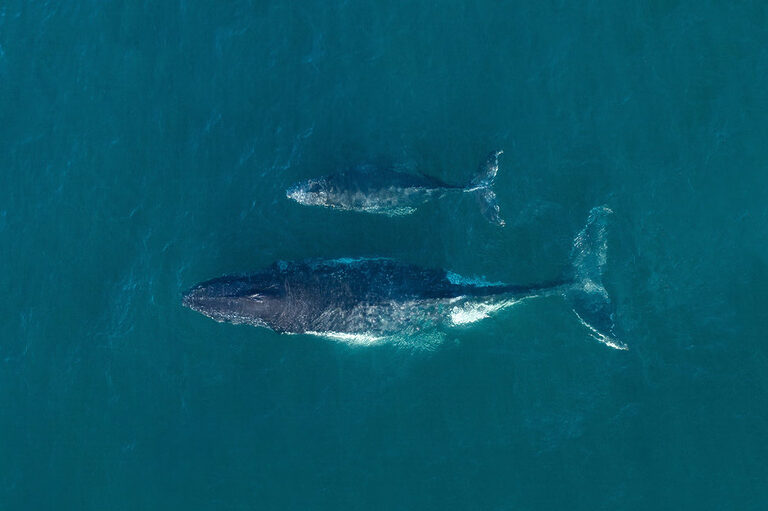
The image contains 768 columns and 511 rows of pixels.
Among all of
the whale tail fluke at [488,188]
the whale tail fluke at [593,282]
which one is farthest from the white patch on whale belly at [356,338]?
the whale tail fluke at [593,282]

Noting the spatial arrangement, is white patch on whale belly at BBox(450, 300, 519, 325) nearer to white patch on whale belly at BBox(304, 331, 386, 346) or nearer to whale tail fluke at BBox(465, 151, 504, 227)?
white patch on whale belly at BBox(304, 331, 386, 346)

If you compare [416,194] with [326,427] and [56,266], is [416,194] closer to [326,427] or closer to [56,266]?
[326,427]

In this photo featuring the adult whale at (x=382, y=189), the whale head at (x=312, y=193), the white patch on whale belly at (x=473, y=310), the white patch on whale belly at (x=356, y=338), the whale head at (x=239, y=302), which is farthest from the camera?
the whale head at (x=312, y=193)

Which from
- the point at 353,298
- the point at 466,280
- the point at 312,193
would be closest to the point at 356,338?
A: the point at 353,298

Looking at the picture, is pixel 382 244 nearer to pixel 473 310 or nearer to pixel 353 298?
pixel 353 298

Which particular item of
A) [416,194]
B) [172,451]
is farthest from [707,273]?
[172,451]

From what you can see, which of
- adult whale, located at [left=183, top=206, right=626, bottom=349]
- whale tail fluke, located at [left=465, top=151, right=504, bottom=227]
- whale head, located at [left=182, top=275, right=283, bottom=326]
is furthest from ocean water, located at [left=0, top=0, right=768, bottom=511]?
whale head, located at [left=182, top=275, right=283, bottom=326]

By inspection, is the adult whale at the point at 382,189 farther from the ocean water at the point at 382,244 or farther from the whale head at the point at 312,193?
the ocean water at the point at 382,244
